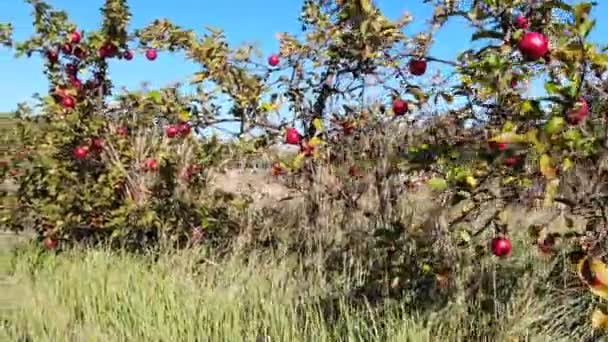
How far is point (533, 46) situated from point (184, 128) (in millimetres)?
3015

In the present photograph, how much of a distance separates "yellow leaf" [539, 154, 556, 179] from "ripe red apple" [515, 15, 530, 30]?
451mm

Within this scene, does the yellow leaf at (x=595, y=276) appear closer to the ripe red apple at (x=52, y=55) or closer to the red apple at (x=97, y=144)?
the red apple at (x=97, y=144)

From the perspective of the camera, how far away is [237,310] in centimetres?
299

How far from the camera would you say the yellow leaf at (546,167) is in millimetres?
1984

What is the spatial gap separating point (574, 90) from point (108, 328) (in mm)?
2005

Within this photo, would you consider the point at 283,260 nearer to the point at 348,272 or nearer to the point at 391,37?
the point at 348,272

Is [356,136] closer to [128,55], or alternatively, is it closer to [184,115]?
[184,115]

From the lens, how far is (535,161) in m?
2.13

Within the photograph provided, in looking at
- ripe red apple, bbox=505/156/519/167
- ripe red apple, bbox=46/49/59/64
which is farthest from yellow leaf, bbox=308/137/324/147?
ripe red apple, bbox=46/49/59/64

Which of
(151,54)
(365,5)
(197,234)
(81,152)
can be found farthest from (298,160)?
(151,54)

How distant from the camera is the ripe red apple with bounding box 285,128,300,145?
4.16 metres

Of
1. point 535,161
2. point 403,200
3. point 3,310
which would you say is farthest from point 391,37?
point 3,310

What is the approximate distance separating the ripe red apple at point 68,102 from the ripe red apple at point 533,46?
387 cm

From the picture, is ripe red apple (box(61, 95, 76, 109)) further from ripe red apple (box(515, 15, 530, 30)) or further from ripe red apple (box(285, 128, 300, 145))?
ripe red apple (box(515, 15, 530, 30))
